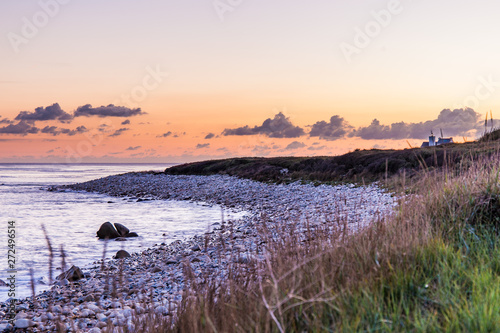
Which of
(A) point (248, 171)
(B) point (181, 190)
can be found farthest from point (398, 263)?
(A) point (248, 171)

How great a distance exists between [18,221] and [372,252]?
70.8 feet

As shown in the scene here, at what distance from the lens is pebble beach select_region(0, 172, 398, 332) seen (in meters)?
Result: 5.45

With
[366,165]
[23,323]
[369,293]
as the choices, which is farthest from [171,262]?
[366,165]

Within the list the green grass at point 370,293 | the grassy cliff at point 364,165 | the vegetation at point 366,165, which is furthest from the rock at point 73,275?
the grassy cliff at point 364,165

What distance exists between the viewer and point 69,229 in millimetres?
18219

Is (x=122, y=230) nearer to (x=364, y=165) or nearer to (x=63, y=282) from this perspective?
(x=63, y=282)

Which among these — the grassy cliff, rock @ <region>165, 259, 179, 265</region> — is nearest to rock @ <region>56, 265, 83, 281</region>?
rock @ <region>165, 259, 179, 265</region>

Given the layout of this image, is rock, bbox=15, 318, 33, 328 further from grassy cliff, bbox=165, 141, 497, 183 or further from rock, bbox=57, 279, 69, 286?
grassy cliff, bbox=165, 141, 497, 183

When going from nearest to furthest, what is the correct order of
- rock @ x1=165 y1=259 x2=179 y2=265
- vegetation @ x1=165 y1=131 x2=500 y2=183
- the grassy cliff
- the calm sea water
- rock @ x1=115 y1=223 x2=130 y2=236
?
rock @ x1=165 y1=259 x2=179 y2=265, the calm sea water, rock @ x1=115 y1=223 x2=130 y2=236, vegetation @ x1=165 y1=131 x2=500 y2=183, the grassy cliff

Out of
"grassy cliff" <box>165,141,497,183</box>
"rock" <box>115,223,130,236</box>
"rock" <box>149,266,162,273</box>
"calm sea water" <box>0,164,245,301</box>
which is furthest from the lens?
"grassy cliff" <box>165,141,497,183</box>

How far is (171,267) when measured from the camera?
9.55m

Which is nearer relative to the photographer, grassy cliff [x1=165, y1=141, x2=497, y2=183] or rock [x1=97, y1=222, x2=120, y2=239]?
rock [x1=97, y1=222, x2=120, y2=239]

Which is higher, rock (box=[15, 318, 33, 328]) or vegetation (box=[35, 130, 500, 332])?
vegetation (box=[35, 130, 500, 332])

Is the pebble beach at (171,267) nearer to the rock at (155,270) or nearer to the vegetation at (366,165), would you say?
the rock at (155,270)
